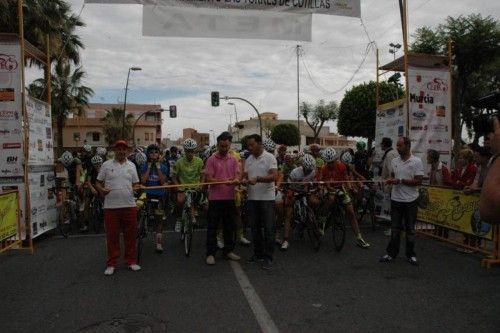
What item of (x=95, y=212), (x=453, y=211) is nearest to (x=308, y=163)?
(x=453, y=211)

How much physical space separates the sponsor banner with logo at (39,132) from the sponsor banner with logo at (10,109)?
1.01 feet

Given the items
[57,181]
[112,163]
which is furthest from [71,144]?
[112,163]

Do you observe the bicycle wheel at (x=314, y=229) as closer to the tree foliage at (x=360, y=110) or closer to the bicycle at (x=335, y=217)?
the bicycle at (x=335, y=217)

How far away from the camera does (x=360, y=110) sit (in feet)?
160

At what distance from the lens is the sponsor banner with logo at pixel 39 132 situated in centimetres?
899

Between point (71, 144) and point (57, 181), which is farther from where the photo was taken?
point (71, 144)

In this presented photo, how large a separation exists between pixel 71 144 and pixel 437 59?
258 ft

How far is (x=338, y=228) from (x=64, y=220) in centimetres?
615

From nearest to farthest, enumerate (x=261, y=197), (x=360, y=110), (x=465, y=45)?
(x=261, y=197)
(x=465, y=45)
(x=360, y=110)

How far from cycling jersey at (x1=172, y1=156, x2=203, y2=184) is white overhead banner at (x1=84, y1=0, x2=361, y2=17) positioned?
2.79m

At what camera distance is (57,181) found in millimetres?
11031

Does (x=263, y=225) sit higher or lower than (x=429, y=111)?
lower

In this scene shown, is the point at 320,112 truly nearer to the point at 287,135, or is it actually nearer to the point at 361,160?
the point at 287,135

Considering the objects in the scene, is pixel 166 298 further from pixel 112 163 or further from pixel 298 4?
pixel 298 4
